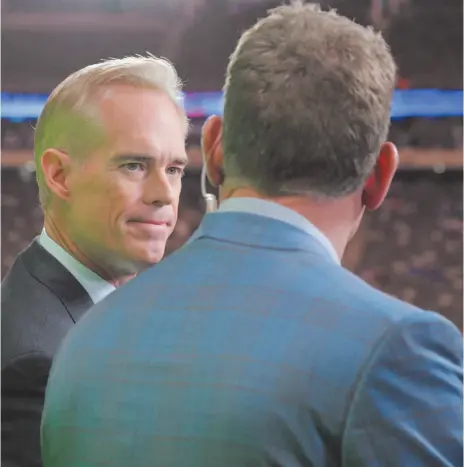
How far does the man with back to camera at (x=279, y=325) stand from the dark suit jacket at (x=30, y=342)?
0.66 ft

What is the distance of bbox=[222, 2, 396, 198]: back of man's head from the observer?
1.47ft

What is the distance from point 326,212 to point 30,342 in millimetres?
346

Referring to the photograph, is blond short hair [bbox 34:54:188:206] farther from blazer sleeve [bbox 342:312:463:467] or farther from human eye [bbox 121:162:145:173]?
blazer sleeve [bbox 342:312:463:467]

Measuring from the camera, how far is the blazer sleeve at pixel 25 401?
70 centimetres

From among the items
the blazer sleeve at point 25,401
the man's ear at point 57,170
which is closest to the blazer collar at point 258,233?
the blazer sleeve at point 25,401

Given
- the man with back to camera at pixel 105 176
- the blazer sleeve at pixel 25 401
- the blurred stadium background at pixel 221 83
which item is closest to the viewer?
the blazer sleeve at pixel 25 401

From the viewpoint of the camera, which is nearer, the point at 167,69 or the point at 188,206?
the point at 167,69

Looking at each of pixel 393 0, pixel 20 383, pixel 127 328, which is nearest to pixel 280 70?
pixel 127 328

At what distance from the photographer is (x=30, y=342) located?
2.34 ft

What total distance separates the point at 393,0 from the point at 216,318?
54.0 inches

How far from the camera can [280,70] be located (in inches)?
17.9

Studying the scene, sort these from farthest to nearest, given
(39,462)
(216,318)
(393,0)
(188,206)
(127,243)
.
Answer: (188,206) → (393,0) → (127,243) → (39,462) → (216,318)

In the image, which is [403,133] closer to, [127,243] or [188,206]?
[188,206]

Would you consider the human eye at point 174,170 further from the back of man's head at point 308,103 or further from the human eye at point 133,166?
the back of man's head at point 308,103
